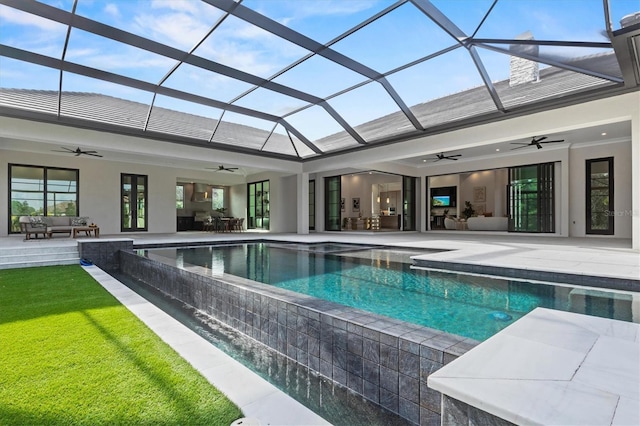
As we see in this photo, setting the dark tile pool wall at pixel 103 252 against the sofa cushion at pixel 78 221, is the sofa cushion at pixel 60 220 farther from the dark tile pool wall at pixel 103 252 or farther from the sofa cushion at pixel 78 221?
the dark tile pool wall at pixel 103 252

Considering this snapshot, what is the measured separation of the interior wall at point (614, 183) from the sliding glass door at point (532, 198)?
607 millimetres

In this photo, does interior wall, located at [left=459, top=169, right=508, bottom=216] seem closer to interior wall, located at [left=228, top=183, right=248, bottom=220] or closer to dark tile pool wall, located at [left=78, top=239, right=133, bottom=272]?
interior wall, located at [left=228, top=183, right=248, bottom=220]

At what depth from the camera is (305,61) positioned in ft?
23.0

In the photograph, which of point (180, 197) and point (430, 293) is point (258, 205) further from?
point (430, 293)

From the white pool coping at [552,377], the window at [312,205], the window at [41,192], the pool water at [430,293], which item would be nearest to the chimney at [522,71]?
the pool water at [430,293]

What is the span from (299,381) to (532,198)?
12.5 meters

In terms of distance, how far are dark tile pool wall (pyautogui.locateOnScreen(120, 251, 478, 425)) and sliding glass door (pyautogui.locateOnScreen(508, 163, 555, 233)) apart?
11698 mm

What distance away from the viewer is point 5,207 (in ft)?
37.0

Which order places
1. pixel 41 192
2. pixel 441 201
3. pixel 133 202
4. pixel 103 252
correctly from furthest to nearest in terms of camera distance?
pixel 441 201, pixel 133 202, pixel 41 192, pixel 103 252

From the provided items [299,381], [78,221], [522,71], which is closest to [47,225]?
[78,221]

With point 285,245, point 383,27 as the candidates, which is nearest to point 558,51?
point 383,27

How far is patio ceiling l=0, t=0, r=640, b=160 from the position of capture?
5.39 m

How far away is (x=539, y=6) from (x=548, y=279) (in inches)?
161

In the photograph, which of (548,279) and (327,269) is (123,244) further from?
(548,279)
